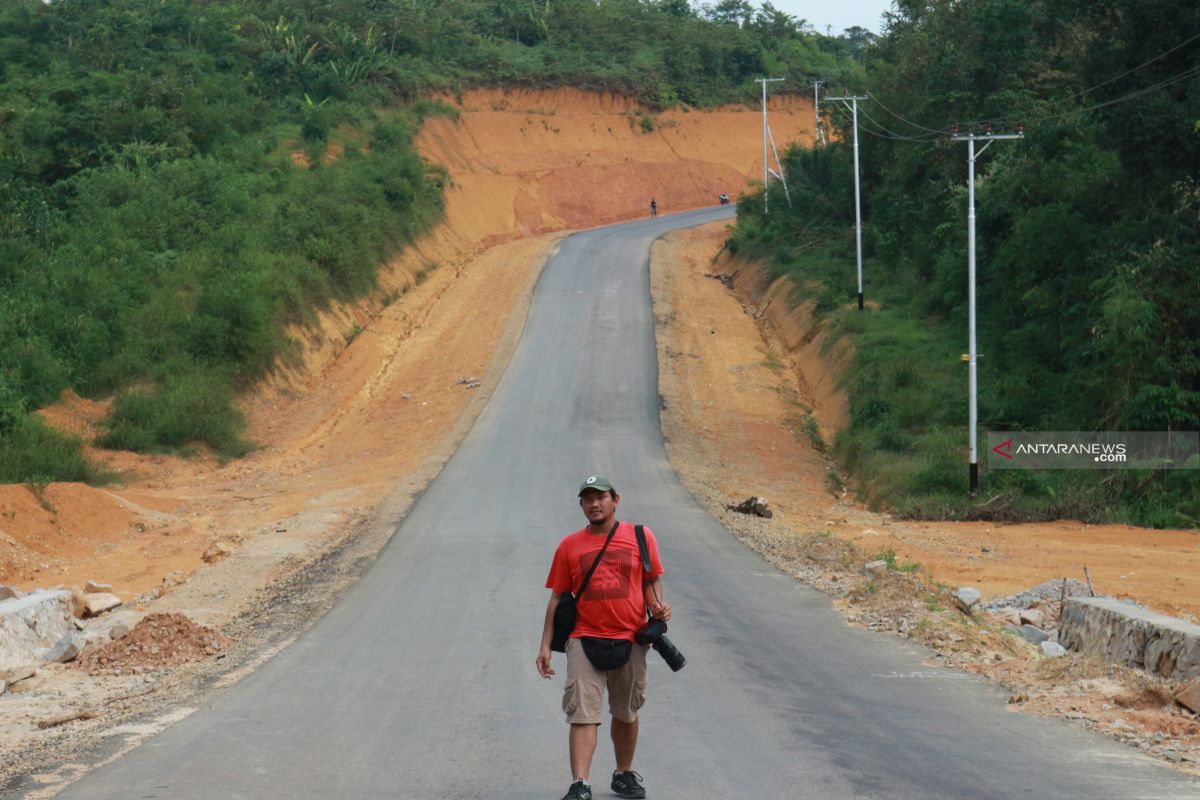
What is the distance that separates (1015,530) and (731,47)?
7551 cm

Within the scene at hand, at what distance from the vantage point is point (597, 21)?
89375 mm

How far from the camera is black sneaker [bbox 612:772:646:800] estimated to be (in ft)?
24.6

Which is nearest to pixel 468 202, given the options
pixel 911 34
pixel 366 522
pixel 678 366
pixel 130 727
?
pixel 911 34

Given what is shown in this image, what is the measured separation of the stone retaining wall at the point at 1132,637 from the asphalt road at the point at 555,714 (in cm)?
169

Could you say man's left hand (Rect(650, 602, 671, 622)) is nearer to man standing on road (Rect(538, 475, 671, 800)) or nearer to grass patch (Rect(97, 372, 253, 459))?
man standing on road (Rect(538, 475, 671, 800))

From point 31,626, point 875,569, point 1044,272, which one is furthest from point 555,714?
point 1044,272

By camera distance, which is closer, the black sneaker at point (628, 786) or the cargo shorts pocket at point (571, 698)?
the cargo shorts pocket at point (571, 698)

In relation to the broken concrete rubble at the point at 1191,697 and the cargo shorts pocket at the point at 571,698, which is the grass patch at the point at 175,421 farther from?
the broken concrete rubble at the point at 1191,697

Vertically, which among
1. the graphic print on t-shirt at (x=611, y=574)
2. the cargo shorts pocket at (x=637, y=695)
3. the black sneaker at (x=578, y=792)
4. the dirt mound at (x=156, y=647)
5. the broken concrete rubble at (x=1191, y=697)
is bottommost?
the dirt mound at (x=156, y=647)

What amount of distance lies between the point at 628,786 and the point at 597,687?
662mm

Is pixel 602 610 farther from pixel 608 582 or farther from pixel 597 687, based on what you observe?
pixel 597 687

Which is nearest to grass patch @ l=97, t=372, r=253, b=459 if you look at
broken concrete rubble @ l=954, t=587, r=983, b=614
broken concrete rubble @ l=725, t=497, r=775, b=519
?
broken concrete rubble @ l=725, t=497, r=775, b=519

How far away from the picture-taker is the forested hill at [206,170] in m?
32.6

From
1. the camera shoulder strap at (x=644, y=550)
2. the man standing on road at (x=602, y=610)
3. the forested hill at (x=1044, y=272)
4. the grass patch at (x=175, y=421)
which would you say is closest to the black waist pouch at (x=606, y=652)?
the man standing on road at (x=602, y=610)
